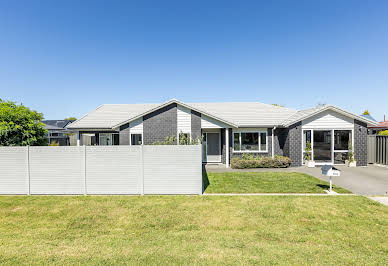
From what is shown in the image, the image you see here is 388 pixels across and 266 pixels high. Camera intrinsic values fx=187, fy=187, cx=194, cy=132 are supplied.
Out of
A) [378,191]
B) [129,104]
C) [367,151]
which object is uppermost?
[129,104]

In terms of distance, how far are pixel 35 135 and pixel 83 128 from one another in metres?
6.15

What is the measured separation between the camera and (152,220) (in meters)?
5.48

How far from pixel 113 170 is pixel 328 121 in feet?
51.5

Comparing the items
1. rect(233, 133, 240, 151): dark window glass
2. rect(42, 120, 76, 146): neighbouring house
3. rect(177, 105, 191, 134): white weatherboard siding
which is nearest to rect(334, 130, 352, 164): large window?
rect(233, 133, 240, 151): dark window glass

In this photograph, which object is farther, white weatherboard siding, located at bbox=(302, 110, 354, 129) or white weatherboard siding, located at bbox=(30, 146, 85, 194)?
white weatherboard siding, located at bbox=(302, 110, 354, 129)

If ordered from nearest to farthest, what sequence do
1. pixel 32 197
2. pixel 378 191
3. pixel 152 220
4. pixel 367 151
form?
1. pixel 152 220
2. pixel 32 197
3. pixel 378 191
4. pixel 367 151

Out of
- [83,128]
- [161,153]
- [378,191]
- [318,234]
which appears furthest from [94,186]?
[378,191]

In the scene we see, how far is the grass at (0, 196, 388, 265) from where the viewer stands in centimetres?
376

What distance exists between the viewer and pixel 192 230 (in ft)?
16.1

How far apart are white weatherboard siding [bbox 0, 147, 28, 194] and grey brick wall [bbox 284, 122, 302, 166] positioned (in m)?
16.0

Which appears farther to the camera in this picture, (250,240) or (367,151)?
(367,151)

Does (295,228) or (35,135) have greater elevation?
(35,135)

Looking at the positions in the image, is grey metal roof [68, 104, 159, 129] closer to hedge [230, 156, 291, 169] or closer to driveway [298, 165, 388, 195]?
hedge [230, 156, 291, 169]

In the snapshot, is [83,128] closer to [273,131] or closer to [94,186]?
[94,186]
